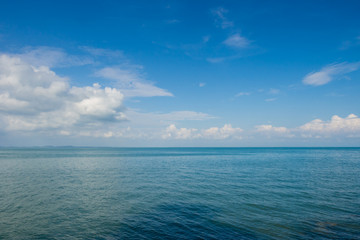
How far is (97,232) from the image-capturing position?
747 inches

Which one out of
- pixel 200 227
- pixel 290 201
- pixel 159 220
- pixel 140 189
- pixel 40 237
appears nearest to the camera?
pixel 40 237

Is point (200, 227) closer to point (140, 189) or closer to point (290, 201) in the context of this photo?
point (290, 201)

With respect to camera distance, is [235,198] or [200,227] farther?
[235,198]

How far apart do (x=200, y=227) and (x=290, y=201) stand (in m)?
15.9

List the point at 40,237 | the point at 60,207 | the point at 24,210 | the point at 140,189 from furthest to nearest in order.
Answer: the point at 140,189, the point at 60,207, the point at 24,210, the point at 40,237

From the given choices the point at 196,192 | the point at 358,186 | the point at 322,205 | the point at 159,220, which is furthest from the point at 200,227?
the point at 358,186

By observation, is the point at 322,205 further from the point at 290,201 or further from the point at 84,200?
the point at 84,200

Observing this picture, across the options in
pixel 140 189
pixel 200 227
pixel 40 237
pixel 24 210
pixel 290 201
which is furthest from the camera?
pixel 140 189

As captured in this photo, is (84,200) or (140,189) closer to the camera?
(84,200)

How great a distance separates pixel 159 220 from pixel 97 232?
20.5 feet

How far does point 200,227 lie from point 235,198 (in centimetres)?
1169

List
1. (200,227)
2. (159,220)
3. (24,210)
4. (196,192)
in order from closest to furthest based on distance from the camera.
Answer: (200,227) < (159,220) < (24,210) < (196,192)

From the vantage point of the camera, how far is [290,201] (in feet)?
92.5

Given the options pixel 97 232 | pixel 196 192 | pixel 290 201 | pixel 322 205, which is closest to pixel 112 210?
pixel 97 232
